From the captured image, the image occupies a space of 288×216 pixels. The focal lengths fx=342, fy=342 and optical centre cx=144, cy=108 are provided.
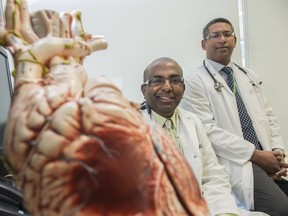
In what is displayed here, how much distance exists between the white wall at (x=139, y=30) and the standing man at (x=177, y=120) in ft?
1.57

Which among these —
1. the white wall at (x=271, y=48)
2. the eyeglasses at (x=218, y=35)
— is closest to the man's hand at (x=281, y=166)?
the white wall at (x=271, y=48)

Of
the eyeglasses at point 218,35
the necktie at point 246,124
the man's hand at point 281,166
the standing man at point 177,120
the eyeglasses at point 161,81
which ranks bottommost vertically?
the man's hand at point 281,166

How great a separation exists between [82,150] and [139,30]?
182 centimetres

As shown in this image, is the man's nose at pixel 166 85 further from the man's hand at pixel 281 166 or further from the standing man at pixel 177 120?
the man's hand at pixel 281 166

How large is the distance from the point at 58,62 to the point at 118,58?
1635mm

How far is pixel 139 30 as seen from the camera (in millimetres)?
2076

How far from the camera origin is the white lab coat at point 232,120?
5.80 feet

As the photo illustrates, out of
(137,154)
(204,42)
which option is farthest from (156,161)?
(204,42)

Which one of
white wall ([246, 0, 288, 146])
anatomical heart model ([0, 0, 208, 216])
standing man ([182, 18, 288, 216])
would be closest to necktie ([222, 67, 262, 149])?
standing man ([182, 18, 288, 216])

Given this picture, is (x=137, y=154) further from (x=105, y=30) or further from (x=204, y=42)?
(x=204, y=42)

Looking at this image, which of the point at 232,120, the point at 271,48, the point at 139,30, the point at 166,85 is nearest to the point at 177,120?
the point at 166,85

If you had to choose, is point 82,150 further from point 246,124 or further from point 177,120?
point 246,124

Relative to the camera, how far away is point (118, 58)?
202 centimetres

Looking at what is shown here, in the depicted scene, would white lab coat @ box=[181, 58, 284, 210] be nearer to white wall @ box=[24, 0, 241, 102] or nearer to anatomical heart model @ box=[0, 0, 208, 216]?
white wall @ box=[24, 0, 241, 102]
